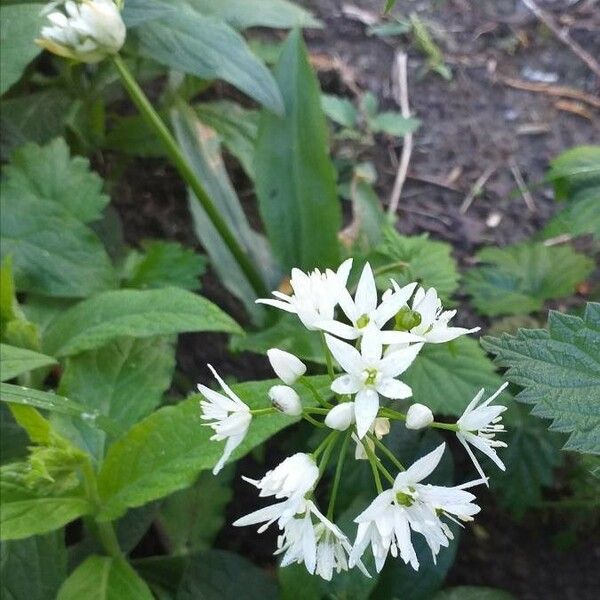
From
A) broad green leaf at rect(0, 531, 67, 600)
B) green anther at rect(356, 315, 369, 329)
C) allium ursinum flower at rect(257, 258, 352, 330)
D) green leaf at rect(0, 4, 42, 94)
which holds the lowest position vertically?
broad green leaf at rect(0, 531, 67, 600)

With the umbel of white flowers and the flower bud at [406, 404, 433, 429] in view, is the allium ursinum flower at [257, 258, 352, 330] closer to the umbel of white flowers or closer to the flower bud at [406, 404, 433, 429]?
the umbel of white flowers

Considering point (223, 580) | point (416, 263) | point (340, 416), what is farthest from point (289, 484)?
point (416, 263)

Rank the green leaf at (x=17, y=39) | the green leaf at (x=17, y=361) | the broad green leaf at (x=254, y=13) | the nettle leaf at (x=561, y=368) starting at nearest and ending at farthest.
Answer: the nettle leaf at (x=561, y=368) < the green leaf at (x=17, y=361) < the green leaf at (x=17, y=39) < the broad green leaf at (x=254, y=13)

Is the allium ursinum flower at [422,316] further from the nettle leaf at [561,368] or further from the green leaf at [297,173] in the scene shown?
the green leaf at [297,173]

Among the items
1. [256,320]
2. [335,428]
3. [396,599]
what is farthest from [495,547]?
[335,428]

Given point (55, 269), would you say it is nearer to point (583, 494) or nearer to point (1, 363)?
point (1, 363)

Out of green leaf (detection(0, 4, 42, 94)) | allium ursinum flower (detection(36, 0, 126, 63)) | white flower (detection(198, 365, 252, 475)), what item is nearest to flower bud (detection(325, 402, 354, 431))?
white flower (detection(198, 365, 252, 475))

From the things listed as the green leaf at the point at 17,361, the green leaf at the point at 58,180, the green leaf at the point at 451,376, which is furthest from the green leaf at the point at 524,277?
the green leaf at the point at 17,361
